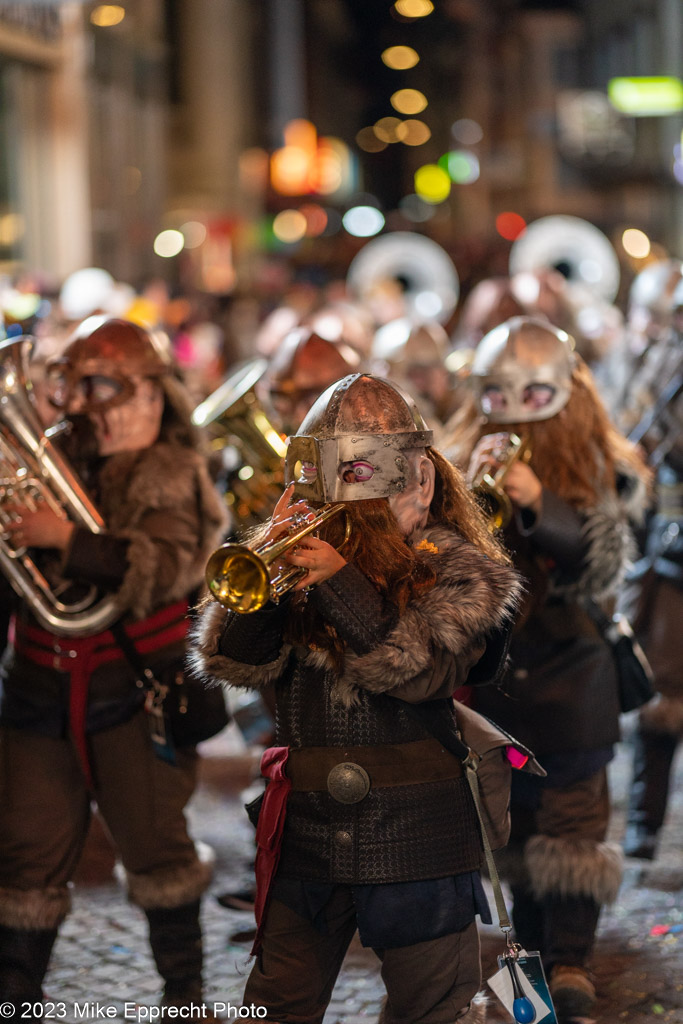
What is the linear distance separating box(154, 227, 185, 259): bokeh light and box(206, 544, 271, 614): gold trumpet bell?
20.5m

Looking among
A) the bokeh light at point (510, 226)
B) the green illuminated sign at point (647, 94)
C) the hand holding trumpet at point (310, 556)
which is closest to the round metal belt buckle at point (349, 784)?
the hand holding trumpet at point (310, 556)

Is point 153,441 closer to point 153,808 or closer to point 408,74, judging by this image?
point 153,808

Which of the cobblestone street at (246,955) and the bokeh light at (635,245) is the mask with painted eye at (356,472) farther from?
the bokeh light at (635,245)

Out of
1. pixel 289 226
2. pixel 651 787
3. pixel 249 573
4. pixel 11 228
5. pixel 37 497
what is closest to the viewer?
pixel 249 573

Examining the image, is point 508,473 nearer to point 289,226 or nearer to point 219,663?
point 219,663

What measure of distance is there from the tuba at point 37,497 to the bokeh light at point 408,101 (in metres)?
44.7

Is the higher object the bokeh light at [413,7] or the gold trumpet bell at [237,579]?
the bokeh light at [413,7]

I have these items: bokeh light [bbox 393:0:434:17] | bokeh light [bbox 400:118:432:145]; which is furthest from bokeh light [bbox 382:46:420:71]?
bokeh light [bbox 400:118:432:145]

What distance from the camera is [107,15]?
20078mm

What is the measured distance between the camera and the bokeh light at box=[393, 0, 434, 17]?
1399 inches

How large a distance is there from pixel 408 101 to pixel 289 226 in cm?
1554

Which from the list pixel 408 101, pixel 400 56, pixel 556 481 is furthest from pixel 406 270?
pixel 408 101

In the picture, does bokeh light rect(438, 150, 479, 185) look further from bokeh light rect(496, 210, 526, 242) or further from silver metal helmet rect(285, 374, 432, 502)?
silver metal helmet rect(285, 374, 432, 502)

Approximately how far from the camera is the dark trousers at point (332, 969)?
3.34 meters
